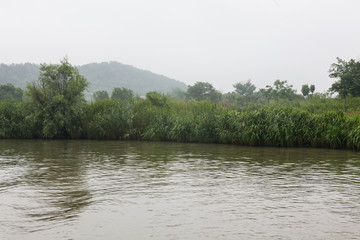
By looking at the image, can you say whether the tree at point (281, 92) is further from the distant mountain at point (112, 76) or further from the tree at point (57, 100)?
the distant mountain at point (112, 76)

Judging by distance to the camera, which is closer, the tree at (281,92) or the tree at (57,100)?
the tree at (57,100)

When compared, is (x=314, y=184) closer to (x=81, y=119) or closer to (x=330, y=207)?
(x=330, y=207)

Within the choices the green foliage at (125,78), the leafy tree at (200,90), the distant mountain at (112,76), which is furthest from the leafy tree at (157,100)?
the green foliage at (125,78)

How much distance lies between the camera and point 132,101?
26.5m

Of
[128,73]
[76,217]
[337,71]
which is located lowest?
[76,217]

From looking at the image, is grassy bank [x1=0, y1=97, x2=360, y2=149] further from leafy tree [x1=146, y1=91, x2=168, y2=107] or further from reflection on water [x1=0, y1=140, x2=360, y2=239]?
reflection on water [x1=0, y1=140, x2=360, y2=239]

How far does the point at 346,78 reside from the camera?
42.9 m

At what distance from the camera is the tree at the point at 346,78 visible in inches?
1604

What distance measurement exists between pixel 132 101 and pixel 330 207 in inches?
844

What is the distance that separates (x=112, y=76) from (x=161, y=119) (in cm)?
15928

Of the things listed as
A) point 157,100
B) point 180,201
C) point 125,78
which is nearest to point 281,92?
point 157,100

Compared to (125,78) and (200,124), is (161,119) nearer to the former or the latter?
(200,124)

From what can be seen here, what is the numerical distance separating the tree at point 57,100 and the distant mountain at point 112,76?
406ft

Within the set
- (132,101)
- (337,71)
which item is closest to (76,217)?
(132,101)
